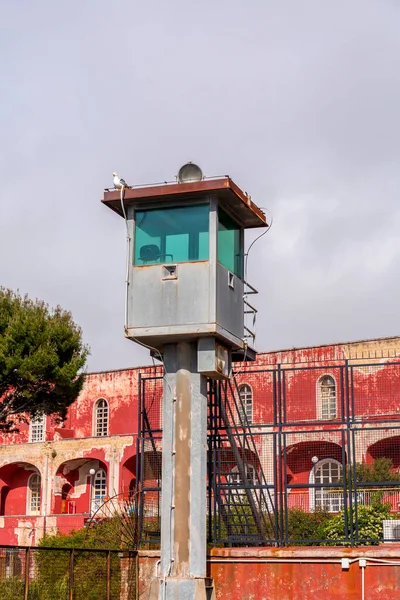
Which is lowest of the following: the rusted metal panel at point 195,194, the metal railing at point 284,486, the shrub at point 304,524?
the shrub at point 304,524

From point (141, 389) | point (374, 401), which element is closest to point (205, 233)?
point (141, 389)

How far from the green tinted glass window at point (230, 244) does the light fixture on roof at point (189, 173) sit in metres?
0.82

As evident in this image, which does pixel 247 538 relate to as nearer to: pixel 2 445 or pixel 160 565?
pixel 160 565

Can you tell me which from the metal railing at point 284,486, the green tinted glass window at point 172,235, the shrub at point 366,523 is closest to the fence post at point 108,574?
the metal railing at point 284,486

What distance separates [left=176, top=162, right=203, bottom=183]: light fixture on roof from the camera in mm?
18031

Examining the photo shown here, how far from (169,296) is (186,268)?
0.62 m

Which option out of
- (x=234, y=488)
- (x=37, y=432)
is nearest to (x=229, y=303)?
(x=234, y=488)

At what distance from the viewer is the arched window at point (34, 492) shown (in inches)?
1930

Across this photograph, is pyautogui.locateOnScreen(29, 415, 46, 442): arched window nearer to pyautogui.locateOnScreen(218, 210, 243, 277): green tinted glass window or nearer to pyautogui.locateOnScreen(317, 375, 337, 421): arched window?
pyautogui.locateOnScreen(317, 375, 337, 421): arched window

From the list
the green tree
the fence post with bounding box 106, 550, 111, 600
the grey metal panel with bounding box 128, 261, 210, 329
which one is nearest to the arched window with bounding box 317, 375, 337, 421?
the green tree

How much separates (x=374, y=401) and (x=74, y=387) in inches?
353

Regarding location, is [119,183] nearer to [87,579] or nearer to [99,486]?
[87,579]

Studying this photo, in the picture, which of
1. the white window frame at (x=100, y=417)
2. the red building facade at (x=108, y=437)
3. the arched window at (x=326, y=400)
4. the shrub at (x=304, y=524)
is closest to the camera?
the shrub at (x=304, y=524)

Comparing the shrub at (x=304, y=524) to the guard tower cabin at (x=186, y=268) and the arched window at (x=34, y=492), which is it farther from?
the arched window at (x=34, y=492)
